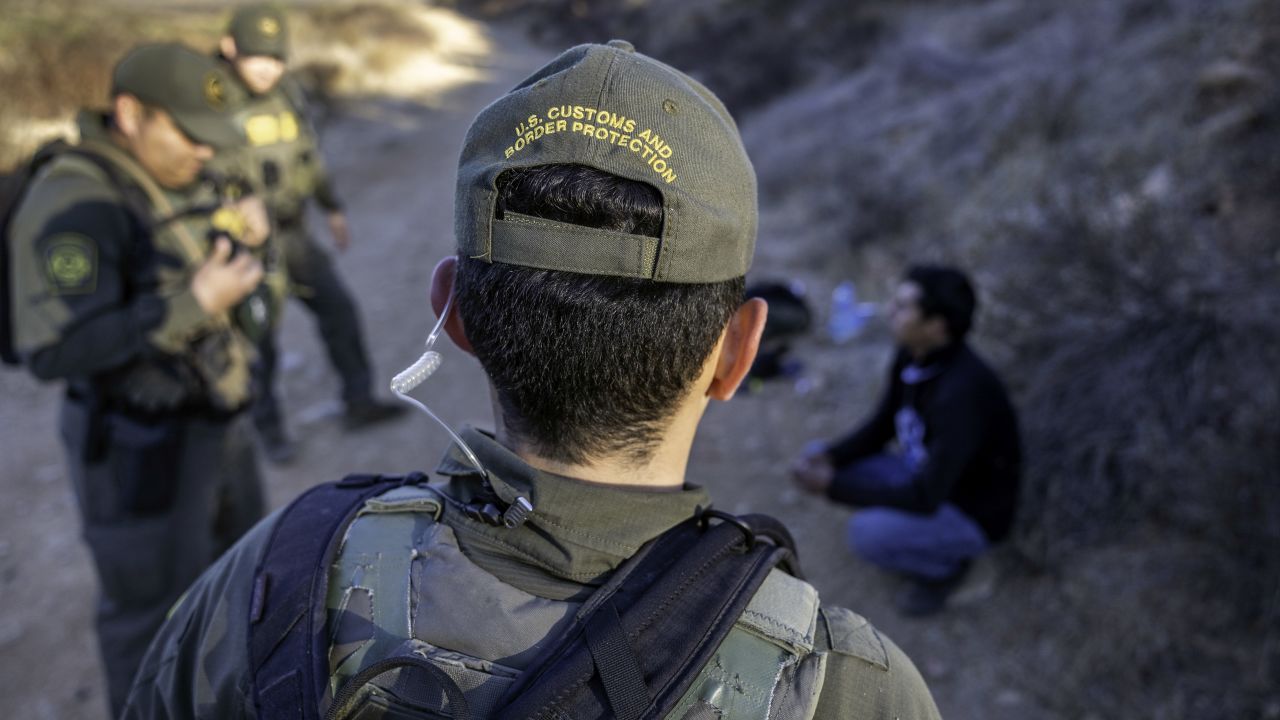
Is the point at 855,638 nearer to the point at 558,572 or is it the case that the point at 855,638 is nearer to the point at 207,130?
the point at 558,572

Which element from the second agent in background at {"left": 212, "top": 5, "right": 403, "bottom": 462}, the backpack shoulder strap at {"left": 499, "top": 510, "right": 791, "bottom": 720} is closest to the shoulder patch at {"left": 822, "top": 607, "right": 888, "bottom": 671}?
the backpack shoulder strap at {"left": 499, "top": 510, "right": 791, "bottom": 720}

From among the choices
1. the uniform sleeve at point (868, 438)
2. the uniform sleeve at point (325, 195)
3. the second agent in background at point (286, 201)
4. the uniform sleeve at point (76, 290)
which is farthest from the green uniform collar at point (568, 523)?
the uniform sleeve at point (325, 195)

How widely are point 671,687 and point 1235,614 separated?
2.71 meters

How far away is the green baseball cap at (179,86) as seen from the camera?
7.75 ft

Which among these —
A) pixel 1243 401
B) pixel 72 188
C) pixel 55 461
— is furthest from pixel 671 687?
pixel 55 461

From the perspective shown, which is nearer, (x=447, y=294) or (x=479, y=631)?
(x=479, y=631)

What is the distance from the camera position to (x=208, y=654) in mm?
1067

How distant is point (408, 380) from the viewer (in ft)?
3.35

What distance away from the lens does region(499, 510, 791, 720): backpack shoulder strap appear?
2.66ft

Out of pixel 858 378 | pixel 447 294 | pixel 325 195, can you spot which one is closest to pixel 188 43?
pixel 325 195

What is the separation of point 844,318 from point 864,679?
14.4 feet

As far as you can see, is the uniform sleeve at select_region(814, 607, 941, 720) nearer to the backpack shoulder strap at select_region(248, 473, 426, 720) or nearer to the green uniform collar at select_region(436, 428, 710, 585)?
the green uniform collar at select_region(436, 428, 710, 585)

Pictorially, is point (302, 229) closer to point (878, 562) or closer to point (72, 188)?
point (72, 188)

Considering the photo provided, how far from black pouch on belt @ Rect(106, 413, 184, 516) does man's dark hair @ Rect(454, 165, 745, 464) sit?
1.79 m
